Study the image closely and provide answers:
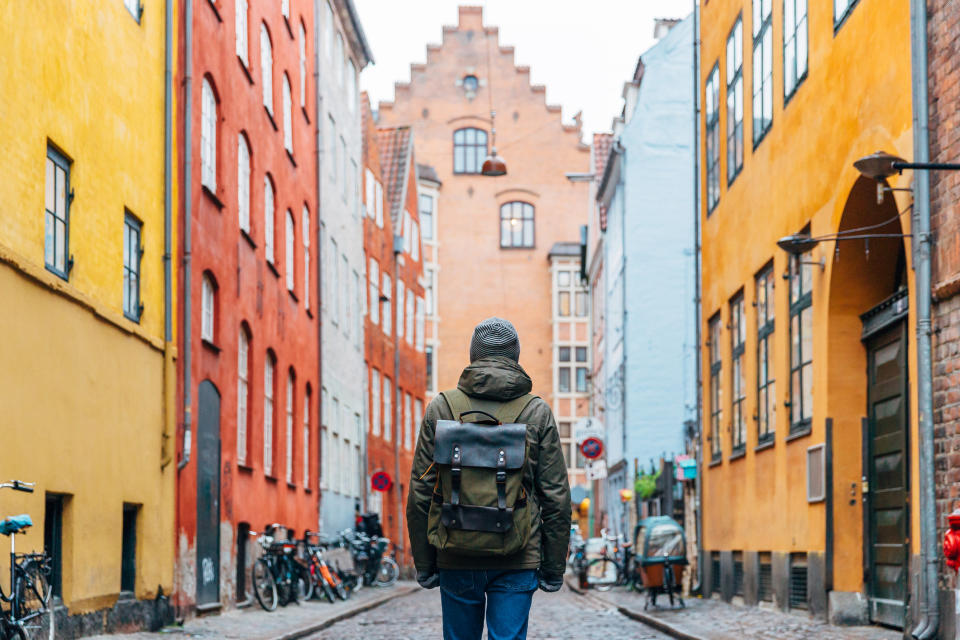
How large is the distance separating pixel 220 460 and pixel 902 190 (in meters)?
11.3

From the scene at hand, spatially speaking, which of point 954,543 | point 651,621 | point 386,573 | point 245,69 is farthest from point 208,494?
point 386,573

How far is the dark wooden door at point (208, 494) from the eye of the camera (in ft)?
64.5

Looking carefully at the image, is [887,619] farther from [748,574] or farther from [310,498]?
[310,498]

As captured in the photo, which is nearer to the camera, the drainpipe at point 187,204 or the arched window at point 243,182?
the drainpipe at point 187,204

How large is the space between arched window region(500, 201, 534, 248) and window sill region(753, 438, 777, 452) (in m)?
45.6

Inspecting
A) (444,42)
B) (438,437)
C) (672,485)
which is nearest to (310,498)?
(672,485)

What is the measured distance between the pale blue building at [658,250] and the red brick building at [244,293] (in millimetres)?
11177

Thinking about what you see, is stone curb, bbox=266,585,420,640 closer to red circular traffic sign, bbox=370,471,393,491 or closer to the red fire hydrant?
red circular traffic sign, bbox=370,471,393,491

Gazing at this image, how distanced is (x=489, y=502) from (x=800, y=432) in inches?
460

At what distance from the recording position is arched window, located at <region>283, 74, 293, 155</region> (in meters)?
28.0

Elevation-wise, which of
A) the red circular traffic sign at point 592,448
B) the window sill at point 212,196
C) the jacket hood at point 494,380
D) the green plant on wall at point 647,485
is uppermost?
the window sill at point 212,196

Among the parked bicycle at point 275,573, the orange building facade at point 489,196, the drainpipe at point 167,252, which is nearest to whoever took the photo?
the drainpipe at point 167,252

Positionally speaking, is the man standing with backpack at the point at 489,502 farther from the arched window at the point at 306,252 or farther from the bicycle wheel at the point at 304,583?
the arched window at the point at 306,252

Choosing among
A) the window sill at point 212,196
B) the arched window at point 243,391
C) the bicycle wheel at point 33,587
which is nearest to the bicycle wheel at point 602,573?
the arched window at point 243,391
